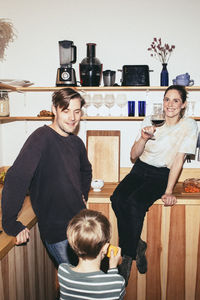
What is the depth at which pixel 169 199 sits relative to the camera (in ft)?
6.91

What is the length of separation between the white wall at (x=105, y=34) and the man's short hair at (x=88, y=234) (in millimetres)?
1776

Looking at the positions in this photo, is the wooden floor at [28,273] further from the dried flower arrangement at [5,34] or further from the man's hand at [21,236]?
the dried flower arrangement at [5,34]

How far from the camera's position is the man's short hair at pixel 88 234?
Answer: 1113mm

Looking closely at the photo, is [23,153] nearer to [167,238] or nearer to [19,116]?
[167,238]

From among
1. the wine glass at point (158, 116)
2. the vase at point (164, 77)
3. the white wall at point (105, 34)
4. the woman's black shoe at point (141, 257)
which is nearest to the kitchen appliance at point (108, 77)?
the white wall at point (105, 34)

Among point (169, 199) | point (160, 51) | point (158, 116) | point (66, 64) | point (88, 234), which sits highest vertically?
point (160, 51)

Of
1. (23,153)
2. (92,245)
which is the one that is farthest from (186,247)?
(23,153)

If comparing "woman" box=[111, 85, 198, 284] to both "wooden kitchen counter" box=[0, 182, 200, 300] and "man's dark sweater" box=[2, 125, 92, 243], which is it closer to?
"wooden kitchen counter" box=[0, 182, 200, 300]


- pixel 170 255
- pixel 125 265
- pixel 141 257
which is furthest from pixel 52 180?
pixel 170 255

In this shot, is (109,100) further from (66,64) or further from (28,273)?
(28,273)

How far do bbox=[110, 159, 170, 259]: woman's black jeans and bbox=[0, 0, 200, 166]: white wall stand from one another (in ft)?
2.32

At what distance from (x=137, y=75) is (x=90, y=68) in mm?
433

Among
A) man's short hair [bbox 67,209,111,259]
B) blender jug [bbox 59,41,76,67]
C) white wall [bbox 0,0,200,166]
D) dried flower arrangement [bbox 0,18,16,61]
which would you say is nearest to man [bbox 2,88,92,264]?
man's short hair [bbox 67,209,111,259]

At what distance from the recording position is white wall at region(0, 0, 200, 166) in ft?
8.67
